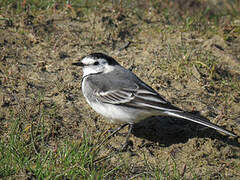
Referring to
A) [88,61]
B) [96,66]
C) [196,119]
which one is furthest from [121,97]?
[196,119]

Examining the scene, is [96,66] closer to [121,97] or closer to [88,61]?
[88,61]

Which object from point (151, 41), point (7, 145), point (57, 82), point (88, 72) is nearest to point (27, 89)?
point (57, 82)

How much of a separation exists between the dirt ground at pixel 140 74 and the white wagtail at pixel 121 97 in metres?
0.45

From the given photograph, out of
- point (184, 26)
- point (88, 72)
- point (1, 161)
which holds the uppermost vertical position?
point (184, 26)

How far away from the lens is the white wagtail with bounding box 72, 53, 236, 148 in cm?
542

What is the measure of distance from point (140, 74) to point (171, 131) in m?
1.49

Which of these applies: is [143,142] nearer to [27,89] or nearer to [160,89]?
[160,89]

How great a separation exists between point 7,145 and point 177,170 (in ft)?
7.78

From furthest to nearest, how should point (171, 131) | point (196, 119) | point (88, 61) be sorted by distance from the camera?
1. point (88, 61)
2. point (171, 131)
3. point (196, 119)

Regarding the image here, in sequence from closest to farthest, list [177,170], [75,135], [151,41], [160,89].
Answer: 1. [177,170]
2. [75,135]
3. [160,89]
4. [151,41]

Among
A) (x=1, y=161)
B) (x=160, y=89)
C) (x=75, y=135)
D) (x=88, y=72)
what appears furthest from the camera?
(x=160, y=89)

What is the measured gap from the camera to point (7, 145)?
16.0 ft

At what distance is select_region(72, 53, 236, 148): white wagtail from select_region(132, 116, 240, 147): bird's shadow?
1.18 ft

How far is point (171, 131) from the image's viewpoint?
612 centimetres
